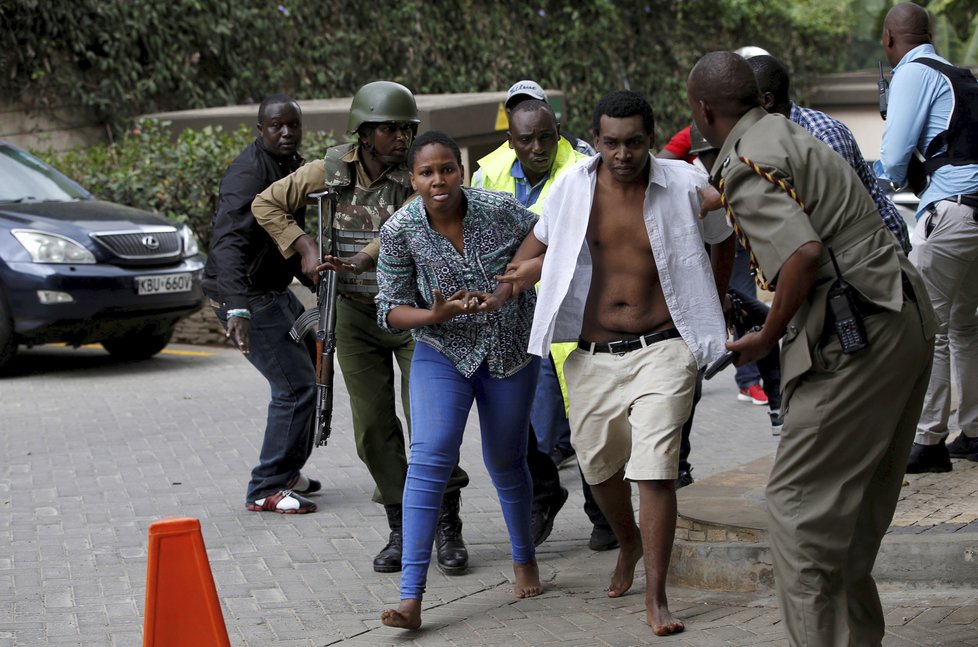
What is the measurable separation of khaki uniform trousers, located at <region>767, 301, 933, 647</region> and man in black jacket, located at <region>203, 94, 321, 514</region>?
3090 millimetres

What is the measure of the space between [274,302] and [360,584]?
1.66m

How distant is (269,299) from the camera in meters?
6.83

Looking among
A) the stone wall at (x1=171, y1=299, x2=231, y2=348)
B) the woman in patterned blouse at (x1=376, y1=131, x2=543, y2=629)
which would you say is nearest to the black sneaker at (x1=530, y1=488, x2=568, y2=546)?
the woman in patterned blouse at (x1=376, y1=131, x2=543, y2=629)

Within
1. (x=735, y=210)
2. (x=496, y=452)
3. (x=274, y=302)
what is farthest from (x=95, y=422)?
(x=735, y=210)

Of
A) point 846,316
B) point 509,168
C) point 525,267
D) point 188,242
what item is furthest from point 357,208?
point 188,242

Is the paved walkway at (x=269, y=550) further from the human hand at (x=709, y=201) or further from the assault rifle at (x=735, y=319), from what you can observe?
the human hand at (x=709, y=201)

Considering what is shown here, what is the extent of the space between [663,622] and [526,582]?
2.43 ft

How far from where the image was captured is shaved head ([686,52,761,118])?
169 inches

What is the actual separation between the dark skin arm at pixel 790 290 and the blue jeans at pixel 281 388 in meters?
3.24

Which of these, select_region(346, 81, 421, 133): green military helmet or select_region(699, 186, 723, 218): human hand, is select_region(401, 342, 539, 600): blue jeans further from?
select_region(346, 81, 421, 133): green military helmet

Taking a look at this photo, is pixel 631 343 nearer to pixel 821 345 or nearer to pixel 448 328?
pixel 448 328

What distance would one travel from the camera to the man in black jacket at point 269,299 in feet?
21.6

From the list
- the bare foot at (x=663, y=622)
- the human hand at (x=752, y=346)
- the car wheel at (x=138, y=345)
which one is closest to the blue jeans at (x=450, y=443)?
the bare foot at (x=663, y=622)

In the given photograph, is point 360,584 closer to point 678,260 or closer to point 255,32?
point 678,260
